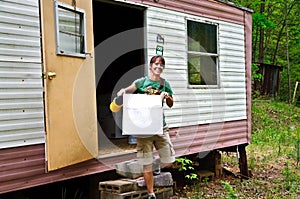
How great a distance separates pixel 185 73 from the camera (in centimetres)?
620

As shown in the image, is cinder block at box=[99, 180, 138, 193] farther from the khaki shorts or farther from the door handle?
the door handle

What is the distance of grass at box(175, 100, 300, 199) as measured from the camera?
254 inches

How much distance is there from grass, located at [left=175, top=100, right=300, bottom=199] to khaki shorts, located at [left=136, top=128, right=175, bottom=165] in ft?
3.58

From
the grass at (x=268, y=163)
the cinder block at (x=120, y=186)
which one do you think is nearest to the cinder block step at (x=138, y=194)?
the cinder block at (x=120, y=186)

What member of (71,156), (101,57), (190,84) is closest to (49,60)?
(71,156)

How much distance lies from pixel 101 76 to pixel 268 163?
456 cm

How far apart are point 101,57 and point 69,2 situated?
3330mm

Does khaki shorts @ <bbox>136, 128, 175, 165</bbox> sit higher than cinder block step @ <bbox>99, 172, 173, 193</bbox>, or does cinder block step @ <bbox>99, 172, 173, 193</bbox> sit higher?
khaki shorts @ <bbox>136, 128, 175, 165</bbox>

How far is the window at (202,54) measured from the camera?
6.40m

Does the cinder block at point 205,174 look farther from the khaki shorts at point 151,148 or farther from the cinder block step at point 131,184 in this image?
the khaki shorts at point 151,148

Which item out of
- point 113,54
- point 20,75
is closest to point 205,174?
point 113,54

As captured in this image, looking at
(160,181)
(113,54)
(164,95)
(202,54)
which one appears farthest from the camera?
(113,54)

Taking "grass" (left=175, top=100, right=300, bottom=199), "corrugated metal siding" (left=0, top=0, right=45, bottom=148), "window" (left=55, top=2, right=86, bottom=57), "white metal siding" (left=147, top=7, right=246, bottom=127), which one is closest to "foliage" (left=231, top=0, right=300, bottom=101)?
"grass" (left=175, top=100, right=300, bottom=199)

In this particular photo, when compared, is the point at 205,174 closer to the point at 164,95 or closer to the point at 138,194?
the point at 138,194
